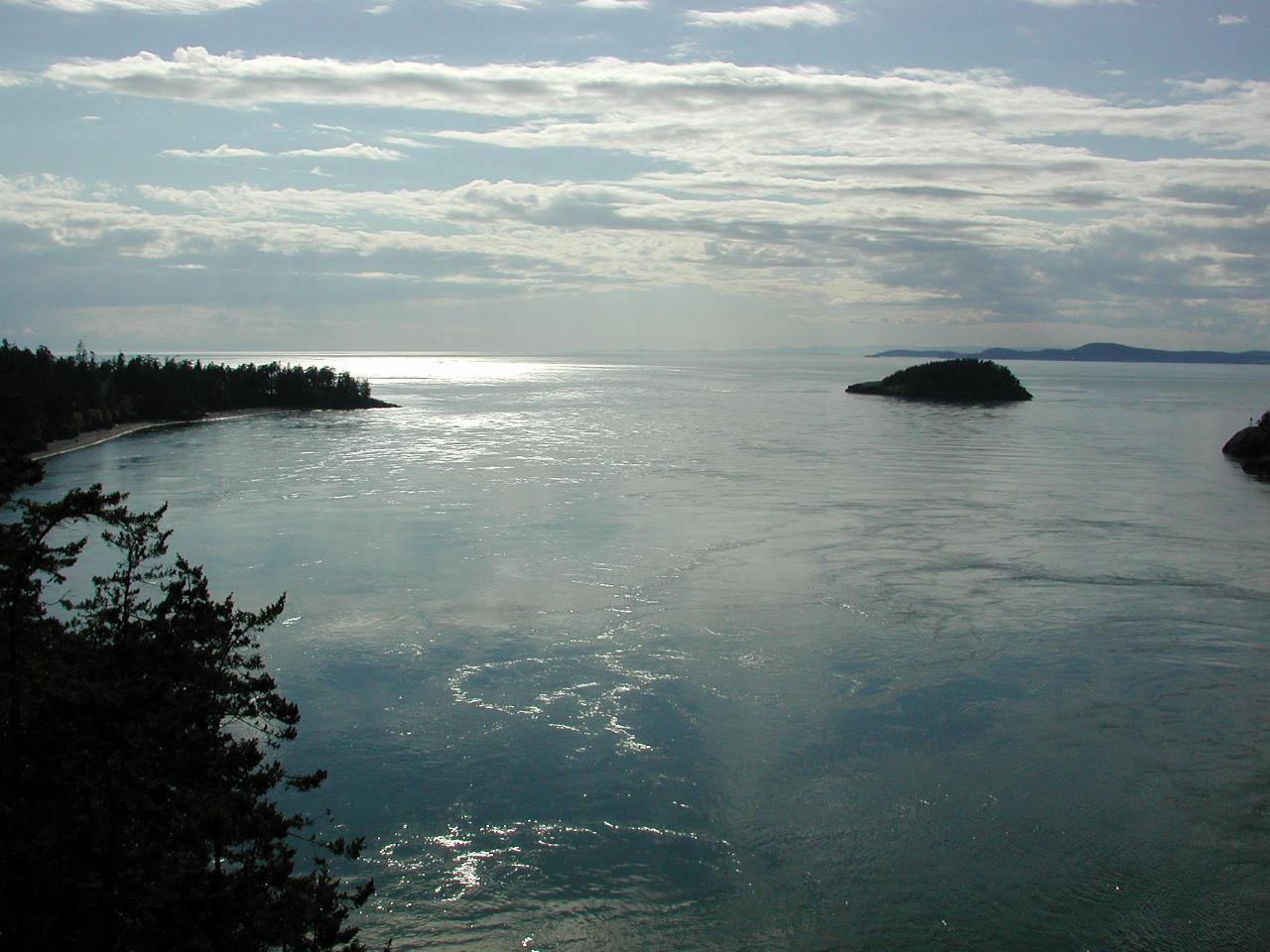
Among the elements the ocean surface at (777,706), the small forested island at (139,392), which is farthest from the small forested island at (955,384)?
the ocean surface at (777,706)

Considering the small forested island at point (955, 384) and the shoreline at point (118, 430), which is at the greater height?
the small forested island at point (955, 384)

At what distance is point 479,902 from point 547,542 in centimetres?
2008

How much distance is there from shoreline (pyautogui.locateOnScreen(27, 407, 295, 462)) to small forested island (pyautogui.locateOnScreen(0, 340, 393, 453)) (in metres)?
0.55

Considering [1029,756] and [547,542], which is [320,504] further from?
[1029,756]

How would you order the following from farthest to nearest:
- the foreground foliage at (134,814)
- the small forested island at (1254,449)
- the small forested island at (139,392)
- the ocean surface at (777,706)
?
the small forested island at (139,392), the small forested island at (1254,449), the ocean surface at (777,706), the foreground foliage at (134,814)

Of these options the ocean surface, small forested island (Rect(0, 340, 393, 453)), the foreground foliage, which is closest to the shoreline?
small forested island (Rect(0, 340, 393, 453))

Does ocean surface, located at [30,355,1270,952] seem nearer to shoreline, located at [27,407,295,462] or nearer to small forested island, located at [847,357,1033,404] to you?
shoreline, located at [27,407,295,462]

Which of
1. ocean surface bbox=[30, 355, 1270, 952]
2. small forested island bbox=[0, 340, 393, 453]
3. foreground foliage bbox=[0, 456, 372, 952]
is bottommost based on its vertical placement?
ocean surface bbox=[30, 355, 1270, 952]

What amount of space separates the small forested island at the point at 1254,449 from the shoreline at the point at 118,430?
5938 centimetres

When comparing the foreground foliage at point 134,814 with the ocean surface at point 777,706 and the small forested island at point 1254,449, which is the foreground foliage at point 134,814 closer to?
the ocean surface at point 777,706

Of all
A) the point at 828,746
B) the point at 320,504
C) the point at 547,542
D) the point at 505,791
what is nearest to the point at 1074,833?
the point at 828,746

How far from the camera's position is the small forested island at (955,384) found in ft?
385

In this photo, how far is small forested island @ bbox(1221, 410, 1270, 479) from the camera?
51.4 m

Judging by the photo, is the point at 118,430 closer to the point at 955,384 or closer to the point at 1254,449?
the point at 1254,449
